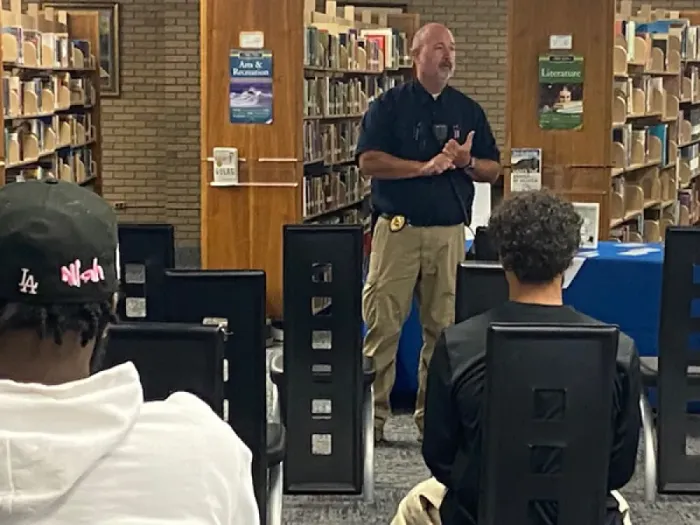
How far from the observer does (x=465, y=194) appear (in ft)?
15.9

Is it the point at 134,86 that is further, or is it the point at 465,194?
the point at 134,86

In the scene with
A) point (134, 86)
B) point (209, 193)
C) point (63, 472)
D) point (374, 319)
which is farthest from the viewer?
point (134, 86)

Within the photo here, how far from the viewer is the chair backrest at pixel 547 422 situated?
95.4 inches

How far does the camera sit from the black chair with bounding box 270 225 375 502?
12.7 feet

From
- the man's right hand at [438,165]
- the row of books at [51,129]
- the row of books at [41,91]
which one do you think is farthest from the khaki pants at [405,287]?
the row of books at [51,129]

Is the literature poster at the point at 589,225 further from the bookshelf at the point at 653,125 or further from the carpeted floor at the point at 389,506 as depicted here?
the bookshelf at the point at 653,125

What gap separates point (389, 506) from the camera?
14.0ft

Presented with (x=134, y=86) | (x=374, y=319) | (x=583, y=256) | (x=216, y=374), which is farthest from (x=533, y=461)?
(x=134, y=86)

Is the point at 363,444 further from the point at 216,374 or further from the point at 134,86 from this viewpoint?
the point at 134,86

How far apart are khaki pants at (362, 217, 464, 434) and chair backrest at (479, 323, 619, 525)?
2.23 metres

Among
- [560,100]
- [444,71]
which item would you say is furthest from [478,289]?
[560,100]

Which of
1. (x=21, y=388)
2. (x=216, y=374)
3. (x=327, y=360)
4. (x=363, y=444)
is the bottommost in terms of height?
(x=363, y=444)

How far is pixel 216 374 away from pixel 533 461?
0.72 m

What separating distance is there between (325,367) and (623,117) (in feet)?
14.6
